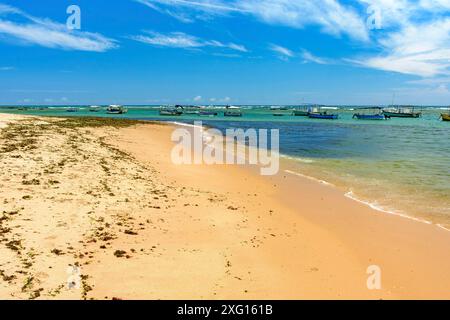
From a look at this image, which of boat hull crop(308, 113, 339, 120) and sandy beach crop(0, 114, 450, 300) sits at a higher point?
boat hull crop(308, 113, 339, 120)

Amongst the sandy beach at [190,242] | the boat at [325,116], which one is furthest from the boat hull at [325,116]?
the sandy beach at [190,242]

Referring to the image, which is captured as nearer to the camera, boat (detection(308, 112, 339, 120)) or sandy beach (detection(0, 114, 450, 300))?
sandy beach (detection(0, 114, 450, 300))

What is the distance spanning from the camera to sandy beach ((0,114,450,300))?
22.5ft

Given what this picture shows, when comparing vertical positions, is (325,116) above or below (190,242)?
above

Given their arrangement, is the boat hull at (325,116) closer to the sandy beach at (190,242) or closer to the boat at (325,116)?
the boat at (325,116)

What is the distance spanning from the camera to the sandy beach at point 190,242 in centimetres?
687

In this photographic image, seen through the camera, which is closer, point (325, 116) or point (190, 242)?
point (190, 242)

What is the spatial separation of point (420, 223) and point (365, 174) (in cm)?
951

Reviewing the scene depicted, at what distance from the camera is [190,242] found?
30.0 ft

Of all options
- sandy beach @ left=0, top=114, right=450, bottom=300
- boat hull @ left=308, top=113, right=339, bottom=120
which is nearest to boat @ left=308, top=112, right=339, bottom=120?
boat hull @ left=308, top=113, right=339, bottom=120

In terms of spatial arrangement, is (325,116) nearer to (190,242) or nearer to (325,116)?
(325,116)

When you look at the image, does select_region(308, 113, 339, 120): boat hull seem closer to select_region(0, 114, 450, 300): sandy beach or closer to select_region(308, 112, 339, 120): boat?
select_region(308, 112, 339, 120): boat

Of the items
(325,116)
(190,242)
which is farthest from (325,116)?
(190,242)
